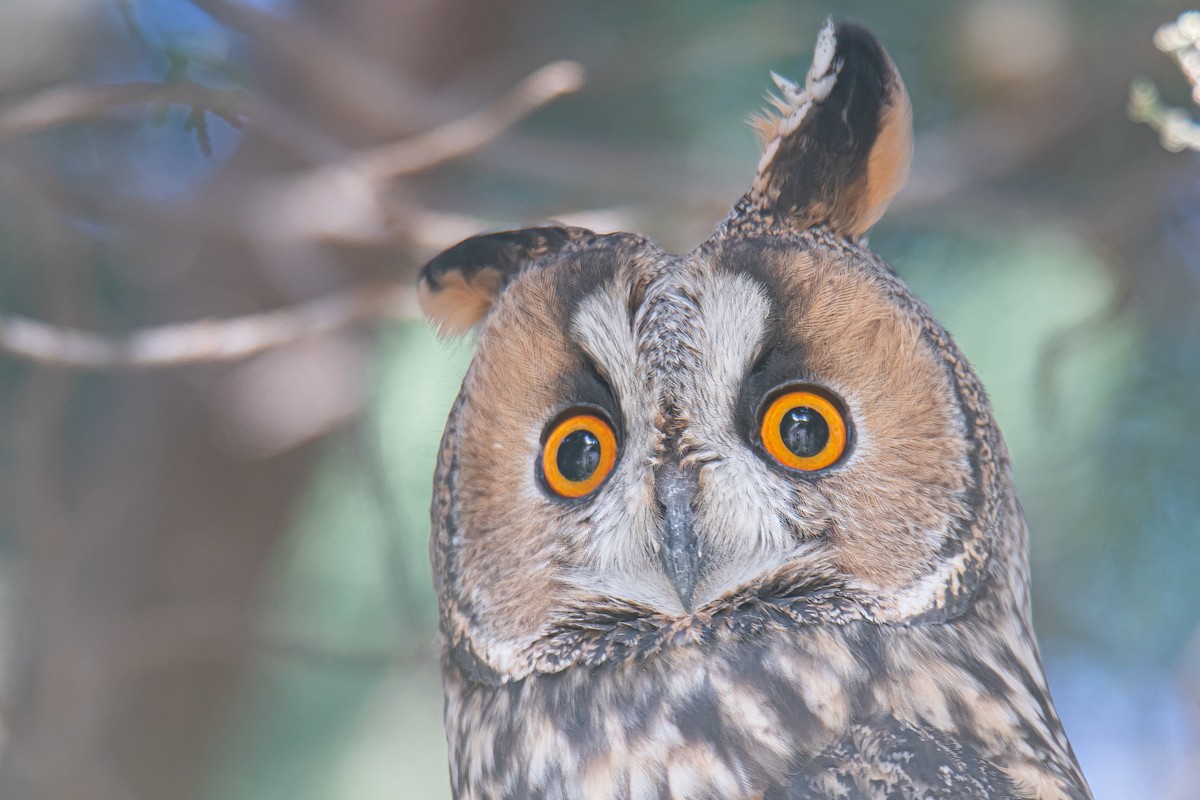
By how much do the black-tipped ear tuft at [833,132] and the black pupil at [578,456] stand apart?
43cm

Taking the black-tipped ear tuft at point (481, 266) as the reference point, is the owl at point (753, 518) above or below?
below

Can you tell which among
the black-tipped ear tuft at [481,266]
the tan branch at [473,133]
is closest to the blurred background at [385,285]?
the tan branch at [473,133]

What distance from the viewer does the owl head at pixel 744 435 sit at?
1648 mm

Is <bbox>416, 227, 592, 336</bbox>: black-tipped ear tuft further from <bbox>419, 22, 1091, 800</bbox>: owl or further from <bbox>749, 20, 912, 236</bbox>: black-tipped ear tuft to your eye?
<bbox>749, 20, 912, 236</bbox>: black-tipped ear tuft

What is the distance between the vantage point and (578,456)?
1763 millimetres

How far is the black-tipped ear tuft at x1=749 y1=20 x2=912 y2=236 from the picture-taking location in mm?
1773

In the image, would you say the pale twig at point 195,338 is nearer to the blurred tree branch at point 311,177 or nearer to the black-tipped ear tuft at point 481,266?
the blurred tree branch at point 311,177

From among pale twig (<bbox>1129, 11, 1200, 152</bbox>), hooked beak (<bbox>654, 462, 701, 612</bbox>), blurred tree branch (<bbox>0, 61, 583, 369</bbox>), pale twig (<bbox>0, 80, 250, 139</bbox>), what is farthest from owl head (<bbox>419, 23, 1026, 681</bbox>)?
pale twig (<bbox>0, 80, 250, 139</bbox>)

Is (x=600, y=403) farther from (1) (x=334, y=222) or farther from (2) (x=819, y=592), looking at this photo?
(1) (x=334, y=222)

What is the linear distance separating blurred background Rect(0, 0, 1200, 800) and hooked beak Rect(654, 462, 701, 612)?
1.02 m

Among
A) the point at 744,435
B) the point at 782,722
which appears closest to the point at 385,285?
the point at 744,435

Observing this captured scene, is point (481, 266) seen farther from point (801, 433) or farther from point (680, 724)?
point (680, 724)

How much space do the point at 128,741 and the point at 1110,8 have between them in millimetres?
3439

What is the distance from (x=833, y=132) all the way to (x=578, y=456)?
1.96 feet
